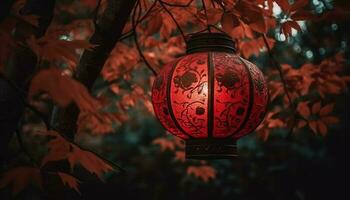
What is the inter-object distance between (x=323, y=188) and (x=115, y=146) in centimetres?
413

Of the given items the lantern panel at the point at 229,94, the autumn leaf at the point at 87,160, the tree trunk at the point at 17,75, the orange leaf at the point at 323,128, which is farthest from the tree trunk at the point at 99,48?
the orange leaf at the point at 323,128

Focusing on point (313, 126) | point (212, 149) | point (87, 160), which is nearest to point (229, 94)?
point (212, 149)

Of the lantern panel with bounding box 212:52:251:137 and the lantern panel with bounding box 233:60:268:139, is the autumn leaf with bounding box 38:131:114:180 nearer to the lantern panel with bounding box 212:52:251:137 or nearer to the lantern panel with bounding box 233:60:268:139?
the lantern panel with bounding box 212:52:251:137

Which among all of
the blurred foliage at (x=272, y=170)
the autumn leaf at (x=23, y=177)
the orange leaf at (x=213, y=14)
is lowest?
the blurred foliage at (x=272, y=170)

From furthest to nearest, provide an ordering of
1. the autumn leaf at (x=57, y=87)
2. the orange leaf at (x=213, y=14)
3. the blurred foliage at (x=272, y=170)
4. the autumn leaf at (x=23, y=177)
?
the blurred foliage at (x=272, y=170), the orange leaf at (x=213, y=14), the autumn leaf at (x=23, y=177), the autumn leaf at (x=57, y=87)

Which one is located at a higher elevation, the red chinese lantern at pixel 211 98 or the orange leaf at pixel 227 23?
the orange leaf at pixel 227 23

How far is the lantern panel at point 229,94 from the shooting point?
1.55 meters

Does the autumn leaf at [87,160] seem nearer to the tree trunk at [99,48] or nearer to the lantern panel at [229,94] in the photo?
the lantern panel at [229,94]

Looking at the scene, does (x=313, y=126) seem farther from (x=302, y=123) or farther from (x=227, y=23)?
(x=227, y=23)

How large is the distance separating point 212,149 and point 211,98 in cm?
23

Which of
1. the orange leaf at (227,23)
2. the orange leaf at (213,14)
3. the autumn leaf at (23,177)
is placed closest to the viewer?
the autumn leaf at (23,177)

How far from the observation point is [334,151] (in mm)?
6129

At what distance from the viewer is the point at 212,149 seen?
1.62 m

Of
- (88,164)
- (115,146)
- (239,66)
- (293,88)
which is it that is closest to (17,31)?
(88,164)
